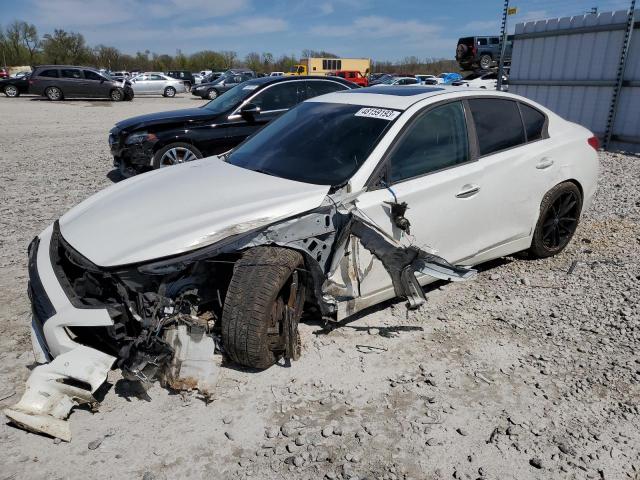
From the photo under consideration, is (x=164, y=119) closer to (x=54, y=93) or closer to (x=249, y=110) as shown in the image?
(x=249, y=110)

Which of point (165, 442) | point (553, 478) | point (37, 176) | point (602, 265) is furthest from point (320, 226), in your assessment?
point (37, 176)

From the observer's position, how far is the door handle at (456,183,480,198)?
3.60m

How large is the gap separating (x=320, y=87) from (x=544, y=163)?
4.54m

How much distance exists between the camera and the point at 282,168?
140 inches

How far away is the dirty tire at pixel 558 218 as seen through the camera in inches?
171

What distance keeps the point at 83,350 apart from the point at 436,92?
305cm

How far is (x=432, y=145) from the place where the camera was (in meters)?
3.61

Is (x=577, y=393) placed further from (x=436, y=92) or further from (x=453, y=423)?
(x=436, y=92)

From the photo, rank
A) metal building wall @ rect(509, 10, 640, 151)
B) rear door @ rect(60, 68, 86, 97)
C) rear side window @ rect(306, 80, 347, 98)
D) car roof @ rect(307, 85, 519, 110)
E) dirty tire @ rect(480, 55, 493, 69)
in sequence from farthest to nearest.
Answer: dirty tire @ rect(480, 55, 493, 69), rear door @ rect(60, 68, 86, 97), metal building wall @ rect(509, 10, 640, 151), rear side window @ rect(306, 80, 347, 98), car roof @ rect(307, 85, 519, 110)

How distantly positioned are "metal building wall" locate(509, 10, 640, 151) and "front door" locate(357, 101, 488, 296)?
319 inches

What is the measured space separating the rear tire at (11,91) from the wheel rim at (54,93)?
174 inches

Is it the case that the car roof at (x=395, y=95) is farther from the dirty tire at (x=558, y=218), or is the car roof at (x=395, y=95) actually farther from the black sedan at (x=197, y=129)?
the black sedan at (x=197, y=129)

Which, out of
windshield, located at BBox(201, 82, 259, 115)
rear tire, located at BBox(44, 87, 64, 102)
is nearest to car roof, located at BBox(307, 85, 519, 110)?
windshield, located at BBox(201, 82, 259, 115)

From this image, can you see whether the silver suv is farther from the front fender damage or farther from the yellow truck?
the front fender damage
